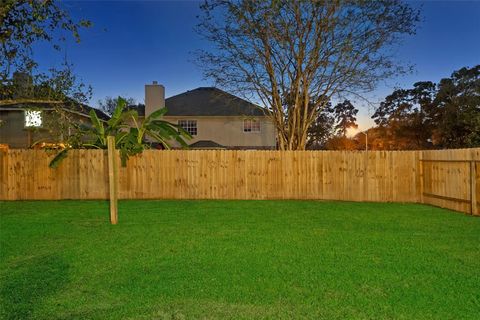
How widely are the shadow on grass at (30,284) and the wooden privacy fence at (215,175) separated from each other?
8.19m

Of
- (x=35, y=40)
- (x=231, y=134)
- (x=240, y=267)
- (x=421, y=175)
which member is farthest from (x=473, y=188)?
(x=231, y=134)

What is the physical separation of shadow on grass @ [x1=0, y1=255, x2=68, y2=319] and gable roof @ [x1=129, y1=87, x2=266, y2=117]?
22.1 metres

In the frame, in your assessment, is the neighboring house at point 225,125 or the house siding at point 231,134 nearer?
the neighboring house at point 225,125

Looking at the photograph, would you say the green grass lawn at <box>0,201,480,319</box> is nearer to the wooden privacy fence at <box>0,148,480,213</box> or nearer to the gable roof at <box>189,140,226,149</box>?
the wooden privacy fence at <box>0,148,480,213</box>

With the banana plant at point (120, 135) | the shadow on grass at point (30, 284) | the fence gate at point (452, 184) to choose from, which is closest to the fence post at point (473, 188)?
the fence gate at point (452, 184)

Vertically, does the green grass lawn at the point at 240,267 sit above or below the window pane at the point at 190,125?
below

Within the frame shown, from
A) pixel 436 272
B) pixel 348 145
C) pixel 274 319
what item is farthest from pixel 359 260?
pixel 348 145

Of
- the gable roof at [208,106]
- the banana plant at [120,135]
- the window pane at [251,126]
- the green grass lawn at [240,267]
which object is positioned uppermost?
the gable roof at [208,106]

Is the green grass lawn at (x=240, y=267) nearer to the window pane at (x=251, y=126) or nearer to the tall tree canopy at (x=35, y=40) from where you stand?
the tall tree canopy at (x=35, y=40)

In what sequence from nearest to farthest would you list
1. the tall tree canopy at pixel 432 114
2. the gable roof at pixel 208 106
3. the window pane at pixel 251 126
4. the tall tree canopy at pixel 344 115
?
the gable roof at pixel 208 106 → the window pane at pixel 251 126 → the tall tree canopy at pixel 432 114 → the tall tree canopy at pixel 344 115

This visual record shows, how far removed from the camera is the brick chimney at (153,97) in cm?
2672

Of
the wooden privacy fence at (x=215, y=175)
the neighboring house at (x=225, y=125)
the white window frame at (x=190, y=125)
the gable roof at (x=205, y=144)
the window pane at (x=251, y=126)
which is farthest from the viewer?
the window pane at (x=251, y=126)

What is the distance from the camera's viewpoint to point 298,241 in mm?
7289

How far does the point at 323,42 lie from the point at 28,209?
12.6 m
